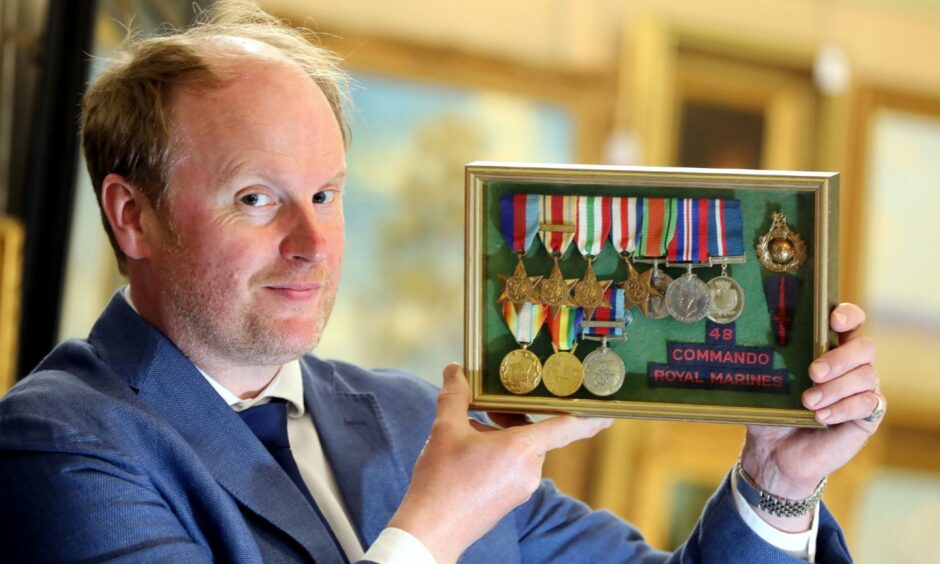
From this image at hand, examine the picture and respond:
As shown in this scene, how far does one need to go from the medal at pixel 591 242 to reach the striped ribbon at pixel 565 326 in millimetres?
13

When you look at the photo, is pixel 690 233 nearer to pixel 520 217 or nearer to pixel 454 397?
pixel 520 217

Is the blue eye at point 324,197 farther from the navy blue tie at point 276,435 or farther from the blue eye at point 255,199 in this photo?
the navy blue tie at point 276,435

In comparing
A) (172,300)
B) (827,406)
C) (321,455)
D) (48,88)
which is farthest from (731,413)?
(48,88)

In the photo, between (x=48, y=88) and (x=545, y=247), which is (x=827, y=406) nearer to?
(x=545, y=247)

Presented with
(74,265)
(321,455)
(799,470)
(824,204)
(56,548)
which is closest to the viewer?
(56,548)

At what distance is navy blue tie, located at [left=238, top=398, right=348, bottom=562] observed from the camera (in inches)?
84.4

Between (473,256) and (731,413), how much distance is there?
1.57 feet

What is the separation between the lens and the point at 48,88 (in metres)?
3.38

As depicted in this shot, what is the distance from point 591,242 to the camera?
2.00 metres

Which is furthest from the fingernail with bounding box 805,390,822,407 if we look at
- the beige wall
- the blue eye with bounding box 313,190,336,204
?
the beige wall

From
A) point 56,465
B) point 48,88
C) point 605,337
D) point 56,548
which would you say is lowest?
point 56,548

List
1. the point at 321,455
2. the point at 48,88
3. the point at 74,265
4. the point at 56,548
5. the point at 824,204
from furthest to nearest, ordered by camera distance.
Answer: the point at 74,265 → the point at 48,88 → the point at 321,455 → the point at 824,204 → the point at 56,548

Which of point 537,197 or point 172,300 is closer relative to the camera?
point 537,197

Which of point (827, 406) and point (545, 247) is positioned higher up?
point (545, 247)
